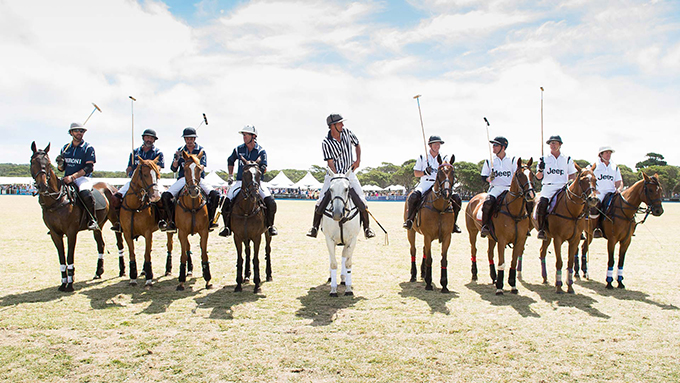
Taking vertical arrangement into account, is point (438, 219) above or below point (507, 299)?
above

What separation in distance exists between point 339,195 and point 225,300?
8.61 feet

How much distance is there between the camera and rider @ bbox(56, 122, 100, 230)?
8.21 m

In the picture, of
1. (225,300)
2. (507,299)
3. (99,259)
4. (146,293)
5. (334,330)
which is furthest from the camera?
(99,259)

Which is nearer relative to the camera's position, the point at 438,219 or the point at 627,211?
the point at 438,219

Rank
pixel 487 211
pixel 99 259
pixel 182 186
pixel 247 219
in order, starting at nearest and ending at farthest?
pixel 247 219 → pixel 487 211 → pixel 182 186 → pixel 99 259

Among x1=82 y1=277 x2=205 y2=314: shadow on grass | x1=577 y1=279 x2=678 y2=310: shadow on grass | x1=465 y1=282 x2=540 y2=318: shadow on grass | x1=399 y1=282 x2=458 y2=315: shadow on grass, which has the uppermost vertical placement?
x1=82 y1=277 x2=205 y2=314: shadow on grass

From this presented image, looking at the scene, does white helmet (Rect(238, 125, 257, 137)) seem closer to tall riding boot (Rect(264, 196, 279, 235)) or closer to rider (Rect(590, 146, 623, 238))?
tall riding boot (Rect(264, 196, 279, 235))

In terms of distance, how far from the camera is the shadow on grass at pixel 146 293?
264 inches

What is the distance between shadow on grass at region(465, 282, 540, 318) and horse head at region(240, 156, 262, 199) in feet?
14.7

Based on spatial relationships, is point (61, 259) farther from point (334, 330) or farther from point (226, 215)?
point (334, 330)

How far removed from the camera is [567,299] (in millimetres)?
7297

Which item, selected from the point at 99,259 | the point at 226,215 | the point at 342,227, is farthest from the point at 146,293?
the point at 342,227

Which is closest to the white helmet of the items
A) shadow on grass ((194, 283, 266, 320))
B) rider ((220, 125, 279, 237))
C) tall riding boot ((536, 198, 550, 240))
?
rider ((220, 125, 279, 237))

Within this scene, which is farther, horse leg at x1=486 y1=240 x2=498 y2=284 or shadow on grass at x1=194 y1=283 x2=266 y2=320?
horse leg at x1=486 y1=240 x2=498 y2=284
